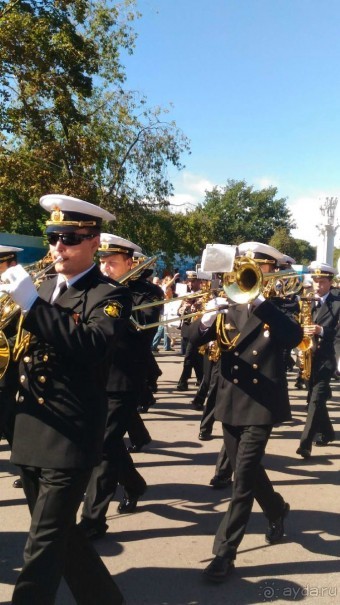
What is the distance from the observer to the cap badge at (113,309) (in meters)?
2.77

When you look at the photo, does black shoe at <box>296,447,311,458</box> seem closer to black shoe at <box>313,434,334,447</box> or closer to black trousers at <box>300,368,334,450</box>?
black trousers at <box>300,368,334,450</box>

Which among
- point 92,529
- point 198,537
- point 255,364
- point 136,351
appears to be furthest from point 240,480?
point 136,351

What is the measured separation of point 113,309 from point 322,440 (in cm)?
493

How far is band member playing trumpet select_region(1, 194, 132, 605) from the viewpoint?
8.54 ft

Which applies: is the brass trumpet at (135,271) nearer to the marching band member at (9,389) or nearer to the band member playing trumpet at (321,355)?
the marching band member at (9,389)

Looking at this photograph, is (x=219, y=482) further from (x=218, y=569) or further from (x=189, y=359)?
(x=189, y=359)

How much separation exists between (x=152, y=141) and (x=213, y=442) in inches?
586

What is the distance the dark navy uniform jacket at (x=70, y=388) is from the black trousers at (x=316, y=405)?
4071 millimetres

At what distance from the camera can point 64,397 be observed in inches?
108

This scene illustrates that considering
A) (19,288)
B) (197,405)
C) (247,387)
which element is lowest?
(197,405)

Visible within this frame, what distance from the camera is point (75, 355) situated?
2.61m

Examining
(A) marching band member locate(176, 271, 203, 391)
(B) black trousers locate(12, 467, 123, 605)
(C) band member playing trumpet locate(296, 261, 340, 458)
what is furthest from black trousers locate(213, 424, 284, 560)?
(A) marching band member locate(176, 271, 203, 391)

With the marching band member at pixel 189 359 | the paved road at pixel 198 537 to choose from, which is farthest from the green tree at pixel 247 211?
the paved road at pixel 198 537

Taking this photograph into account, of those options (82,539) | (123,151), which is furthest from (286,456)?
(123,151)
